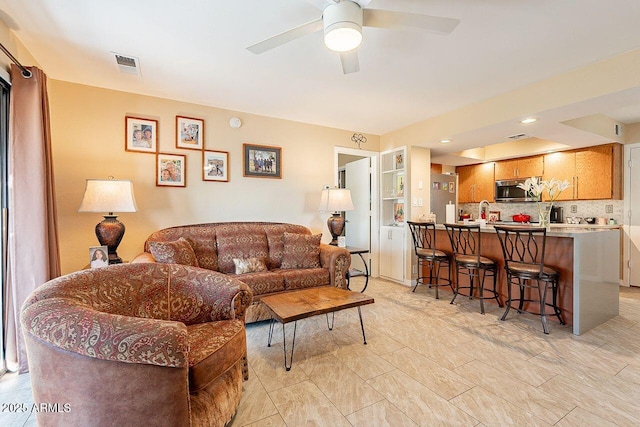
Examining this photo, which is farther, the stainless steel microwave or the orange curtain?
the stainless steel microwave

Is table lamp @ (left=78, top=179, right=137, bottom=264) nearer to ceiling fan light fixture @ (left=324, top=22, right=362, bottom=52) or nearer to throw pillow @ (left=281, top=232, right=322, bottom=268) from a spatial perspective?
throw pillow @ (left=281, top=232, right=322, bottom=268)

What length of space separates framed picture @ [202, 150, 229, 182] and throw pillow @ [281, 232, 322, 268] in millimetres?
1145

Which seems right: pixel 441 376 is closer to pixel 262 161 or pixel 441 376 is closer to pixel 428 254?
pixel 428 254

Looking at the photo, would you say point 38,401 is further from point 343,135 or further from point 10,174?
point 343,135

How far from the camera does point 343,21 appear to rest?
1.57 m

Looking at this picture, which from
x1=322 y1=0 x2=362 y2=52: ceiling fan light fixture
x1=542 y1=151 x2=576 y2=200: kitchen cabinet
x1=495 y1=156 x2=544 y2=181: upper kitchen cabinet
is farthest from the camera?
x1=495 y1=156 x2=544 y2=181: upper kitchen cabinet

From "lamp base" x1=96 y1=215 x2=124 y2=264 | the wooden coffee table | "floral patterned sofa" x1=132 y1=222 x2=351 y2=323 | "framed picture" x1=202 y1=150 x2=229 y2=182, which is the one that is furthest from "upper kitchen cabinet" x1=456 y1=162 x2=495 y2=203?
"lamp base" x1=96 y1=215 x2=124 y2=264

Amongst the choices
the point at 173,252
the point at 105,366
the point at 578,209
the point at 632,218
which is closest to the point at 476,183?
the point at 578,209

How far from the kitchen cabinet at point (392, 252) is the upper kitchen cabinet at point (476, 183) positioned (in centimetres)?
250

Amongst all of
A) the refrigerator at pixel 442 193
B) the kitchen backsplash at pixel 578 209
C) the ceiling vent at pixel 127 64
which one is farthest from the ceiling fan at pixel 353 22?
the kitchen backsplash at pixel 578 209

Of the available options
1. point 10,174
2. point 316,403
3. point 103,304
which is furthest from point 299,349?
point 10,174

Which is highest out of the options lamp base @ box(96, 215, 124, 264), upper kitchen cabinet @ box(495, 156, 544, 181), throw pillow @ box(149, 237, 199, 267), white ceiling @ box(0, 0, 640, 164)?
white ceiling @ box(0, 0, 640, 164)

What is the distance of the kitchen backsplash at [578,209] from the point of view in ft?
14.3

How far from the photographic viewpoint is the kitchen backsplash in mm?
4367
